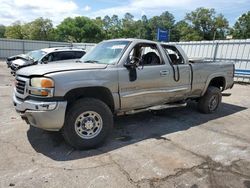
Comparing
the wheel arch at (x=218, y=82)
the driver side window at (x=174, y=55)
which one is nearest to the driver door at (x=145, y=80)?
the driver side window at (x=174, y=55)

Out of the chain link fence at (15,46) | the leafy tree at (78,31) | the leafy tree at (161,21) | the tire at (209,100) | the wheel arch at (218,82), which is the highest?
the leafy tree at (161,21)

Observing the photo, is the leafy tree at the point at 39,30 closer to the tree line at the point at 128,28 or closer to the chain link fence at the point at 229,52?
the tree line at the point at 128,28

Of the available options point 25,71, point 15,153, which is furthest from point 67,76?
point 15,153

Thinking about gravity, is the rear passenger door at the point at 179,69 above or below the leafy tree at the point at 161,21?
below

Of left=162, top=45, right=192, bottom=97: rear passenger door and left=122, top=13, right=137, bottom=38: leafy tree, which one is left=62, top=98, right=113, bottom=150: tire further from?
left=122, top=13, right=137, bottom=38: leafy tree

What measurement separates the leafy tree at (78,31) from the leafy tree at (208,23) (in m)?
33.9

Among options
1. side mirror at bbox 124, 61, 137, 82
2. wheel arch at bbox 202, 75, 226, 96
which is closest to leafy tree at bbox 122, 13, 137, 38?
wheel arch at bbox 202, 75, 226, 96

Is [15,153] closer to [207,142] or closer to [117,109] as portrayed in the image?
[117,109]

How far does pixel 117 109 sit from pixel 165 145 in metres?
1.11

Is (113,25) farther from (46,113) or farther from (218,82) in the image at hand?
(46,113)

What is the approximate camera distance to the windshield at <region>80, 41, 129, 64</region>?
485 cm

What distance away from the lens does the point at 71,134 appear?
4102 mm

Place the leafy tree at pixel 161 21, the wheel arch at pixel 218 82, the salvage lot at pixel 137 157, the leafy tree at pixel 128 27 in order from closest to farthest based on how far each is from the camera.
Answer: the salvage lot at pixel 137 157
the wheel arch at pixel 218 82
the leafy tree at pixel 128 27
the leafy tree at pixel 161 21

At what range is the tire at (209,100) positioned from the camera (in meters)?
6.72
